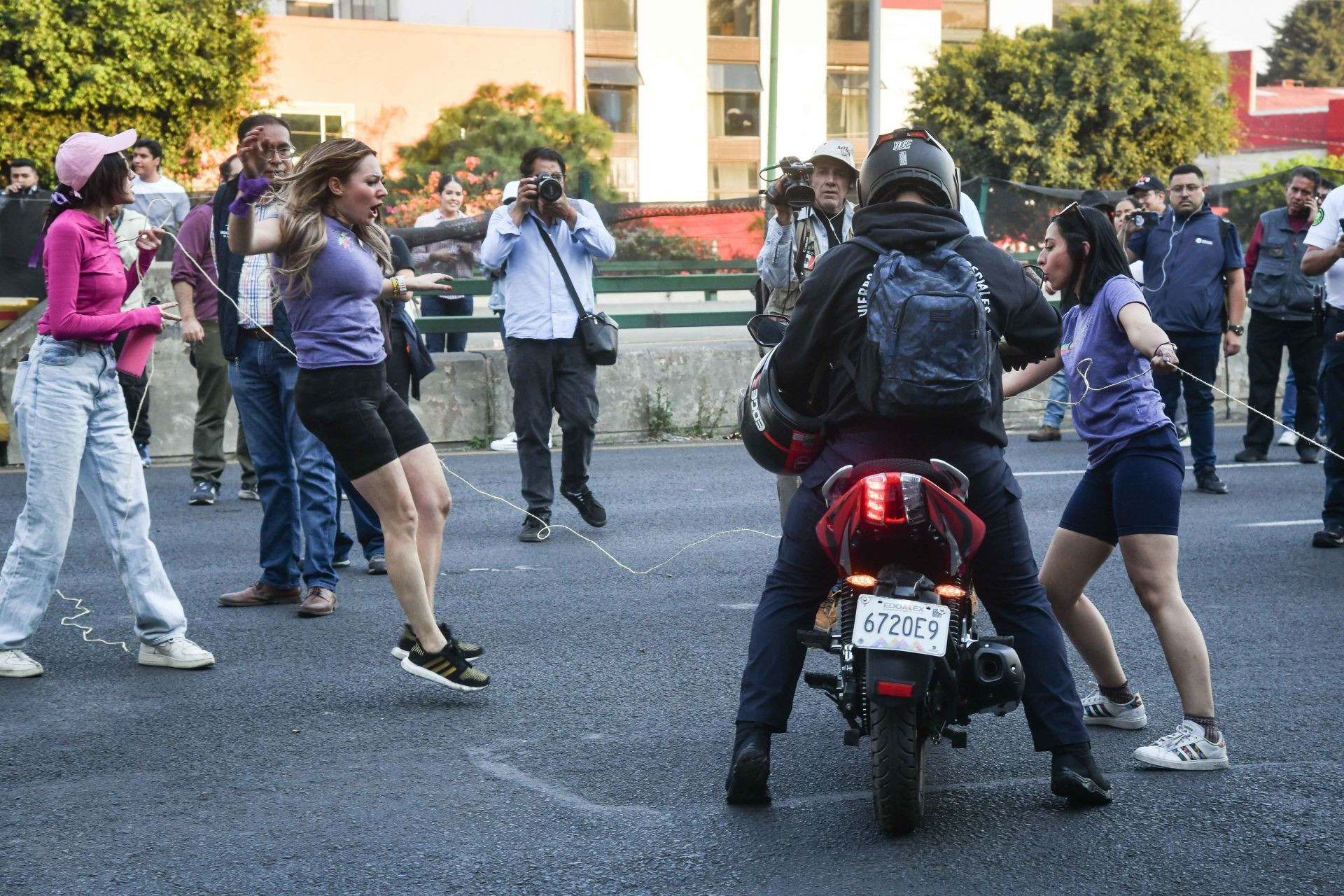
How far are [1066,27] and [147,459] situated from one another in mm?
35757

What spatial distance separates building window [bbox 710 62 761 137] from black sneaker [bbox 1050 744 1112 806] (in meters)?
46.5

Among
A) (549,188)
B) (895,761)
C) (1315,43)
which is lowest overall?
(895,761)

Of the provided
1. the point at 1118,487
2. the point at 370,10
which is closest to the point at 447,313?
the point at 1118,487

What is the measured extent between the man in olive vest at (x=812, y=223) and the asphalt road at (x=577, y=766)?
152cm

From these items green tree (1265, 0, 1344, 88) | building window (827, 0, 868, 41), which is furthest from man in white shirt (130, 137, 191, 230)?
green tree (1265, 0, 1344, 88)

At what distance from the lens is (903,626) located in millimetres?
3812

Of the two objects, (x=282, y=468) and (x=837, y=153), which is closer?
(x=837, y=153)

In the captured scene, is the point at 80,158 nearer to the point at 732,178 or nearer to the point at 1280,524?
the point at 1280,524

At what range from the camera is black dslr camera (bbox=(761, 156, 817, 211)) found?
6656 mm

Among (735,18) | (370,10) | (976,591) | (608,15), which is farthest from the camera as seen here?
(735,18)

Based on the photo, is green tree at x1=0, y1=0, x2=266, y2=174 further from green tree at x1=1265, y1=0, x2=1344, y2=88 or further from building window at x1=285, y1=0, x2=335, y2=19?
green tree at x1=1265, y1=0, x2=1344, y2=88

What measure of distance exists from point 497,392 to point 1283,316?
6.29 m

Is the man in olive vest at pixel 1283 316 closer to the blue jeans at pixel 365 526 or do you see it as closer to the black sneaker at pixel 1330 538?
the black sneaker at pixel 1330 538

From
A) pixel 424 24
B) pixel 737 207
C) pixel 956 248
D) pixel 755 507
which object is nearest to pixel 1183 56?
pixel 424 24
